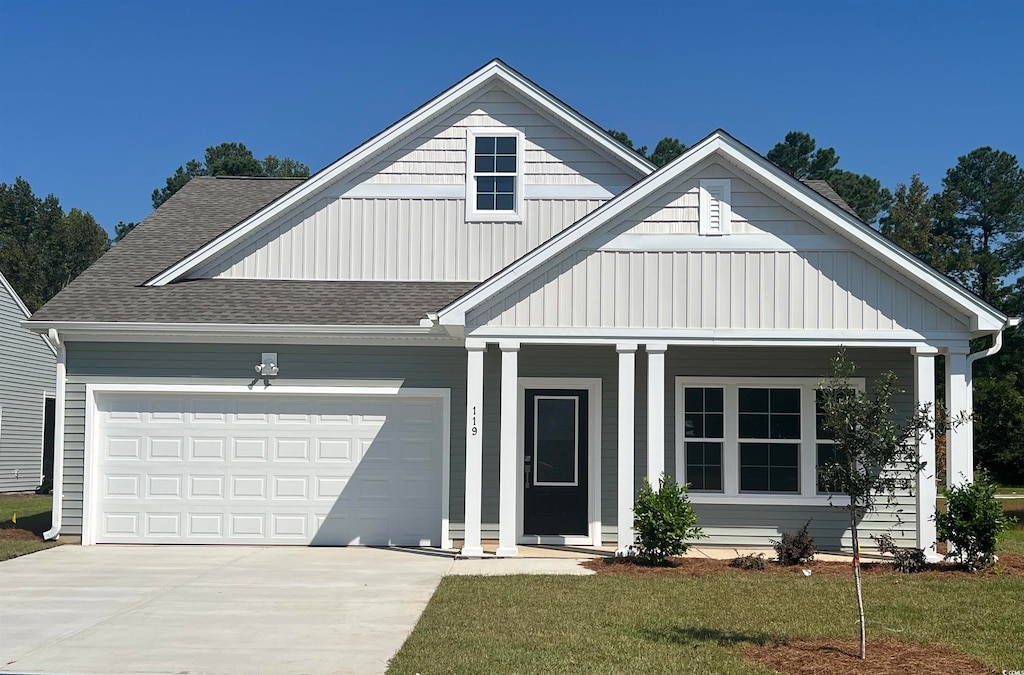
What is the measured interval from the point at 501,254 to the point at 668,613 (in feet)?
25.3

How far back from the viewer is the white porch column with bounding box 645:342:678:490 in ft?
41.5

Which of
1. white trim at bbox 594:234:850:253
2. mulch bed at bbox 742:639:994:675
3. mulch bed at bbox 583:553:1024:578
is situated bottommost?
mulch bed at bbox 583:553:1024:578

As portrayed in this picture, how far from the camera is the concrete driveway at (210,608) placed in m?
7.62

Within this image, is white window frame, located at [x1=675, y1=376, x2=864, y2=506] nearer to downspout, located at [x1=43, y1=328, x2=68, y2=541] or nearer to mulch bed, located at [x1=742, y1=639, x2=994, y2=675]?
mulch bed, located at [x1=742, y1=639, x2=994, y2=675]

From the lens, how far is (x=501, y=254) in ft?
51.6

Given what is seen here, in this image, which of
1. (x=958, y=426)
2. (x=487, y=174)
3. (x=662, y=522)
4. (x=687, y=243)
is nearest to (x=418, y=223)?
(x=487, y=174)

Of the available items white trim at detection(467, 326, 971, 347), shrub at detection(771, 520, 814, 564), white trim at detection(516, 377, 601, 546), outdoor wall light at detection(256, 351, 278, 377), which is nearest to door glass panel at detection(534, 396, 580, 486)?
white trim at detection(516, 377, 601, 546)

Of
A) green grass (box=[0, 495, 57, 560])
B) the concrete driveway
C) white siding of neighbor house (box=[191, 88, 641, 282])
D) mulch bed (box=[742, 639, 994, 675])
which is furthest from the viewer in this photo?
white siding of neighbor house (box=[191, 88, 641, 282])

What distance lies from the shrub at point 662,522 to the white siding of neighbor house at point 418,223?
16.4 ft

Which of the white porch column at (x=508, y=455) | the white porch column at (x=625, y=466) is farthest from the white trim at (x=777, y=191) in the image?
the white porch column at (x=625, y=466)

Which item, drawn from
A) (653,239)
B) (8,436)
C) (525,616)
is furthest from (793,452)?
(8,436)

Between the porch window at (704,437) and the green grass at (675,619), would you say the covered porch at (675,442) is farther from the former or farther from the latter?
the green grass at (675,619)

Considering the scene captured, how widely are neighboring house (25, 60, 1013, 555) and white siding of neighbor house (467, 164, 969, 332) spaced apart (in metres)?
0.03

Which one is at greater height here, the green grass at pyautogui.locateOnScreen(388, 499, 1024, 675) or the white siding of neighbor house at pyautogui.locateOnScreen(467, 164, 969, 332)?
the white siding of neighbor house at pyautogui.locateOnScreen(467, 164, 969, 332)
